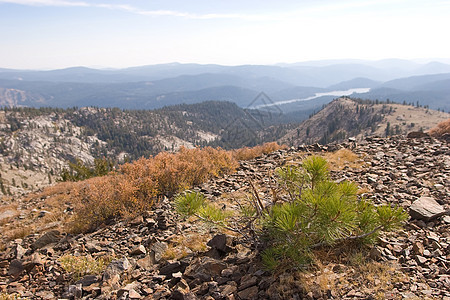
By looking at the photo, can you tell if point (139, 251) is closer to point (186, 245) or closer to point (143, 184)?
point (186, 245)

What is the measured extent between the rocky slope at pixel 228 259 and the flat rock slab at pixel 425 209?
0.03 metres

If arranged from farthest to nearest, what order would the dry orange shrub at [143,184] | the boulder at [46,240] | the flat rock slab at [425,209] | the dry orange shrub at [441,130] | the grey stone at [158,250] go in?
the dry orange shrub at [441,130] < the dry orange shrub at [143,184] < the boulder at [46,240] < the grey stone at [158,250] < the flat rock slab at [425,209]

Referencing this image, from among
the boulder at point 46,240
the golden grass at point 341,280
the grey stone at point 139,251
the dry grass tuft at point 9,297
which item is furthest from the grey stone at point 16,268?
the golden grass at point 341,280

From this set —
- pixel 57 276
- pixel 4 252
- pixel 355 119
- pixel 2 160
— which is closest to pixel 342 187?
pixel 57 276

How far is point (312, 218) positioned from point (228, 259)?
2.16 meters

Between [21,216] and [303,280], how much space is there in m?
12.8

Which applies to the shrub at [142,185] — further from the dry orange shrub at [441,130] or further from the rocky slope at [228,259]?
the dry orange shrub at [441,130]

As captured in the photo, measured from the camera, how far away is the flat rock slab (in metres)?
5.44

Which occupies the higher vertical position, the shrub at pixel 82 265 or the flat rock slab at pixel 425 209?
the flat rock slab at pixel 425 209

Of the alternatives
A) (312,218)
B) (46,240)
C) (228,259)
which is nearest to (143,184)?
(46,240)

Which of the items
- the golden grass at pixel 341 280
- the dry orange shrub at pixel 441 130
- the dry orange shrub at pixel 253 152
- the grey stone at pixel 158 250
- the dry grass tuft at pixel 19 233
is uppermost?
the dry orange shrub at pixel 441 130

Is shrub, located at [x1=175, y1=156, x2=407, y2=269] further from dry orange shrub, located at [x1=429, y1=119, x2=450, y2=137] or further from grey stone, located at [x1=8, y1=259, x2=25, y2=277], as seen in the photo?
dry orange shrub, located at [x1=429, y1=119, x2=450, y2=137]

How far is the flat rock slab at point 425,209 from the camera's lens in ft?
17.9

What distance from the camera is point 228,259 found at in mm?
5113
